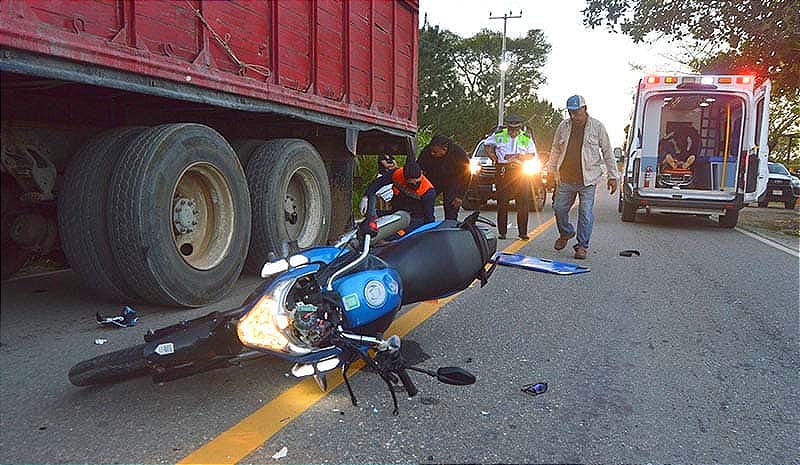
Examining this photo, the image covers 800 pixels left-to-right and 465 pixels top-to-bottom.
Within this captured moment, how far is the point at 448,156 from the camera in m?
5.86

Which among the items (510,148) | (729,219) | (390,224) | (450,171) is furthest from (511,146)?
(390,224)

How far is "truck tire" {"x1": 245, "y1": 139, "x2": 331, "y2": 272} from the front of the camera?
17.2ft

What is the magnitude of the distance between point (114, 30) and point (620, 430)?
315 centimetres

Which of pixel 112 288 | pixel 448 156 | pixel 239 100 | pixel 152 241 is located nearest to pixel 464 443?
pixel 152 241

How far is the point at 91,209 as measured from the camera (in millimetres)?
3625

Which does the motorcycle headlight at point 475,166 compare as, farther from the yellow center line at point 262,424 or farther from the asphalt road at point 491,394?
the yellow center line at point 262,424

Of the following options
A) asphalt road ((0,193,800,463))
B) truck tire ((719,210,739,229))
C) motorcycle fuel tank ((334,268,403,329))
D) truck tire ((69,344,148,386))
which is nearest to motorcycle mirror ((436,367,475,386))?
asphalt road ((0,193,800,463))

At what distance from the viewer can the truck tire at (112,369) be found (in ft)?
8.68

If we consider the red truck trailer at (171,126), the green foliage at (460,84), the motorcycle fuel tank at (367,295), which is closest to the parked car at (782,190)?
the green foliage at (460,84)

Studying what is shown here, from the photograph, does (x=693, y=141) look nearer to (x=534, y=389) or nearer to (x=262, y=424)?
(x=534, y=389)

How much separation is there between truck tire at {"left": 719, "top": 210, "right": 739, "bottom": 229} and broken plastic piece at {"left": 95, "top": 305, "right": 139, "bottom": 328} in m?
10.0

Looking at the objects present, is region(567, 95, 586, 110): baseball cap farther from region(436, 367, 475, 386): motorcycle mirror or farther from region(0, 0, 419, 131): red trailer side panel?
→ region(436, 367, 475, 386): motorcycle mirror

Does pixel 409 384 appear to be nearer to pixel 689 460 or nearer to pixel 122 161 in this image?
pixel 689 460

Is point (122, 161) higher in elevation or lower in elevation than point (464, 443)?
higher
